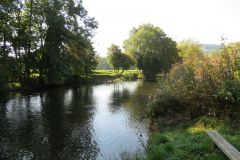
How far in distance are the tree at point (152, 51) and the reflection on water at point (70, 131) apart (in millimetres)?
48050

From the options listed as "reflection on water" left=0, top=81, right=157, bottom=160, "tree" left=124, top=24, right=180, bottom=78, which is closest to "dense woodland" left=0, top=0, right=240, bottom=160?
"tree" left=124, top=24, right=180, bottom=78

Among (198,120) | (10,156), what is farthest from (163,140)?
(10,156)

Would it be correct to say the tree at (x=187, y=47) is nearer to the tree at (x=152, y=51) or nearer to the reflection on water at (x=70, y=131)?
the tree at (x=152, y=51)

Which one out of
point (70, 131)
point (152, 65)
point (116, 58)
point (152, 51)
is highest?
point (152, 51)

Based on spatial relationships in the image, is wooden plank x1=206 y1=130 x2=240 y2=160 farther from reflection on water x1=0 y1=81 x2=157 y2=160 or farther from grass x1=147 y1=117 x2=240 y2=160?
reflection on water x1=0 y1=81 x2=157 y2=160

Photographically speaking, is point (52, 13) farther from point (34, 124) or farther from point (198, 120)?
point (198, 120)

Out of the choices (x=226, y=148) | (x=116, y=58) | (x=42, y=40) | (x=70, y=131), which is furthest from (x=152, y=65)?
(x=226, y=148)

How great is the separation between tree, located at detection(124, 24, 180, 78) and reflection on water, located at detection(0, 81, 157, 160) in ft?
158

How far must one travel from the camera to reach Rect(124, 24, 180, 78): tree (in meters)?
70.6

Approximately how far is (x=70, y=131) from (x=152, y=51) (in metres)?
60.9

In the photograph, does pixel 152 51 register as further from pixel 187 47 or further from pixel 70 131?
pixel 70 131

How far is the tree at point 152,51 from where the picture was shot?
7056 centimetres

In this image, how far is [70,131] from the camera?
14.8m

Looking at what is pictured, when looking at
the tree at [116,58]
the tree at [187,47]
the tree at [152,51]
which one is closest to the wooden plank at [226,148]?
the tree at [116,58]
